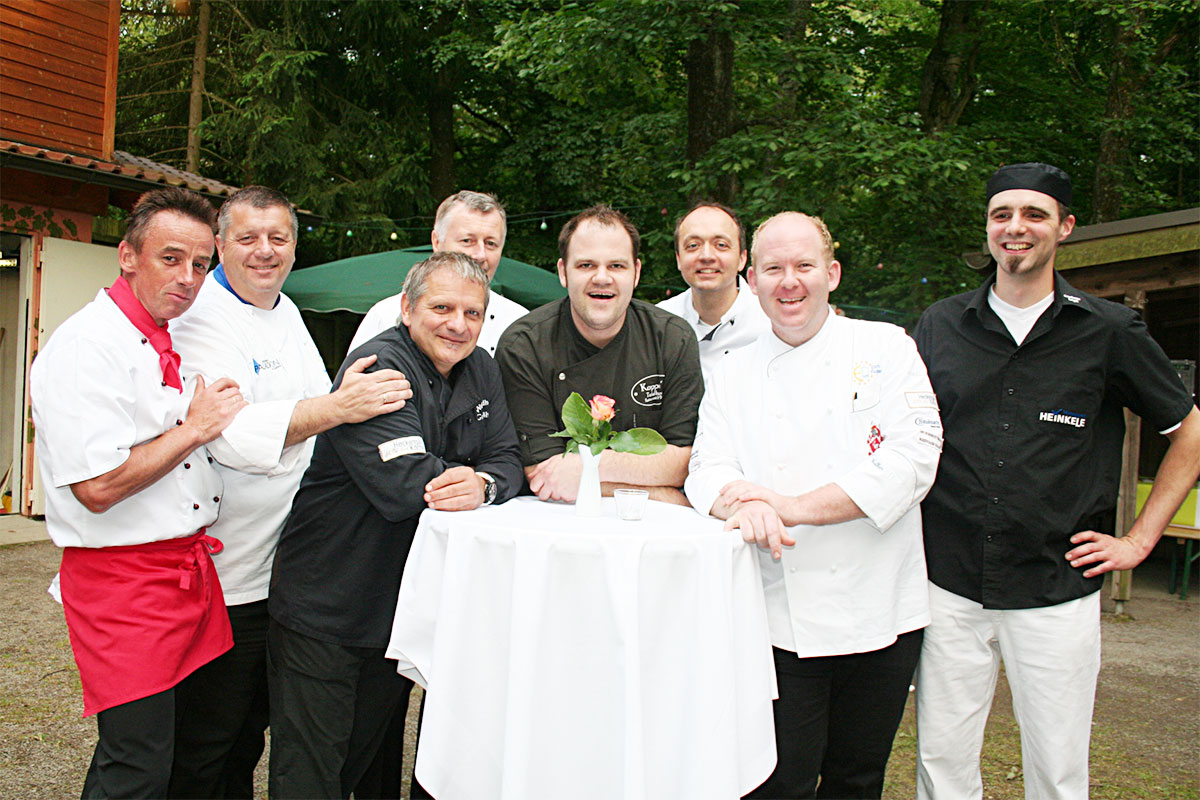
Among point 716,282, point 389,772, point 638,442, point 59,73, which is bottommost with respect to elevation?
point 389,772

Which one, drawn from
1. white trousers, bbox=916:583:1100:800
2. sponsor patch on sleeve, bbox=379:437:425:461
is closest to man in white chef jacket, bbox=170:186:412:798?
sponsor patch on sleeve, bbox=379:437:425:461

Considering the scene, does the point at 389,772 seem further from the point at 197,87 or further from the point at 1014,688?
the point at 197,87

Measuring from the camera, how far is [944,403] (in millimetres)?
2734

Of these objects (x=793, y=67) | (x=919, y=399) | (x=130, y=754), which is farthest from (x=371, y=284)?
(x=919, y=399)

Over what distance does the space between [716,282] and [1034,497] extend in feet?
4.99

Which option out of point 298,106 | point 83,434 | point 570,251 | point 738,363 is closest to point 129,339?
point 83,434

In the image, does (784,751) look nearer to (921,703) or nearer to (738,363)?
(921,703)

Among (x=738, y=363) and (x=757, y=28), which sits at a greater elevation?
(x=757, y=28)

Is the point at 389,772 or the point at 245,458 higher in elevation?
the point at 245,458

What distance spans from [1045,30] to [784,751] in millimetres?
12896

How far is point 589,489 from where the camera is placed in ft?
8.26

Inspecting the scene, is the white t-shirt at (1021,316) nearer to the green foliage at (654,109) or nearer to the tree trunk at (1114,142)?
the green foliage at (654,109)

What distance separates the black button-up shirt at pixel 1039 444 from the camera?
8.44 feet

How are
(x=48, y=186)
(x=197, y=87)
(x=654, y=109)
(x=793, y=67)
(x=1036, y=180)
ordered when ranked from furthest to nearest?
1. (x=654, y=109)
2. (x=197, y=87)
3. (x=793, y=67)
4. (x=48, y=186)
5. (x=1036, y=180)
